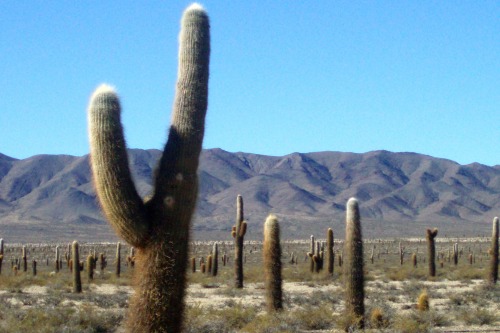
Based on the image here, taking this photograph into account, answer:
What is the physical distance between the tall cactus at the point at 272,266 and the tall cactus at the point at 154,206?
377 inches

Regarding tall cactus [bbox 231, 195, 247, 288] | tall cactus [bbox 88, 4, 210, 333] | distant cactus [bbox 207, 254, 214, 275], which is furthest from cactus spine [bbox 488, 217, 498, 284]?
tall cactus [bbox 88, 4, 210, 333]

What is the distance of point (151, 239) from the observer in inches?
330

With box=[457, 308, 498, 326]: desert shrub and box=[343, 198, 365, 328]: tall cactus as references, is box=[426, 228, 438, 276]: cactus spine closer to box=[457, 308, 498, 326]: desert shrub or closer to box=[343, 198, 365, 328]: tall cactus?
box=[457, 308, 498, 326]: desert shrub

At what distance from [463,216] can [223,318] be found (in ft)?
466

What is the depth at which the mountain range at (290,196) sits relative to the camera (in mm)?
122438

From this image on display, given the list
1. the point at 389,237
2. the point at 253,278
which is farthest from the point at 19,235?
the point at 253,278

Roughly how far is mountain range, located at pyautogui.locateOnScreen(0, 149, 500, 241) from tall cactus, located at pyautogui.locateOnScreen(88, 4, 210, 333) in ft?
324

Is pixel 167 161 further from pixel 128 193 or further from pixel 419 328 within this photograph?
pixel 419 328

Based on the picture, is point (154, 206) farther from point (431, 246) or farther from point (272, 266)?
point (431, 246)

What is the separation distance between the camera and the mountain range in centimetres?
12244

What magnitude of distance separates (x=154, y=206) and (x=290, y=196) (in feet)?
494

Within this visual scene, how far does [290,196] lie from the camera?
158750 millimetres

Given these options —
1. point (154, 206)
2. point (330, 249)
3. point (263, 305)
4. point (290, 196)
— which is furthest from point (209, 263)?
point (290, 196)

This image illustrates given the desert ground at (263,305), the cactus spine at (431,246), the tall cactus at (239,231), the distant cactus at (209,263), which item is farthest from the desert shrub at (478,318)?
the distant cactus at (209,263)
